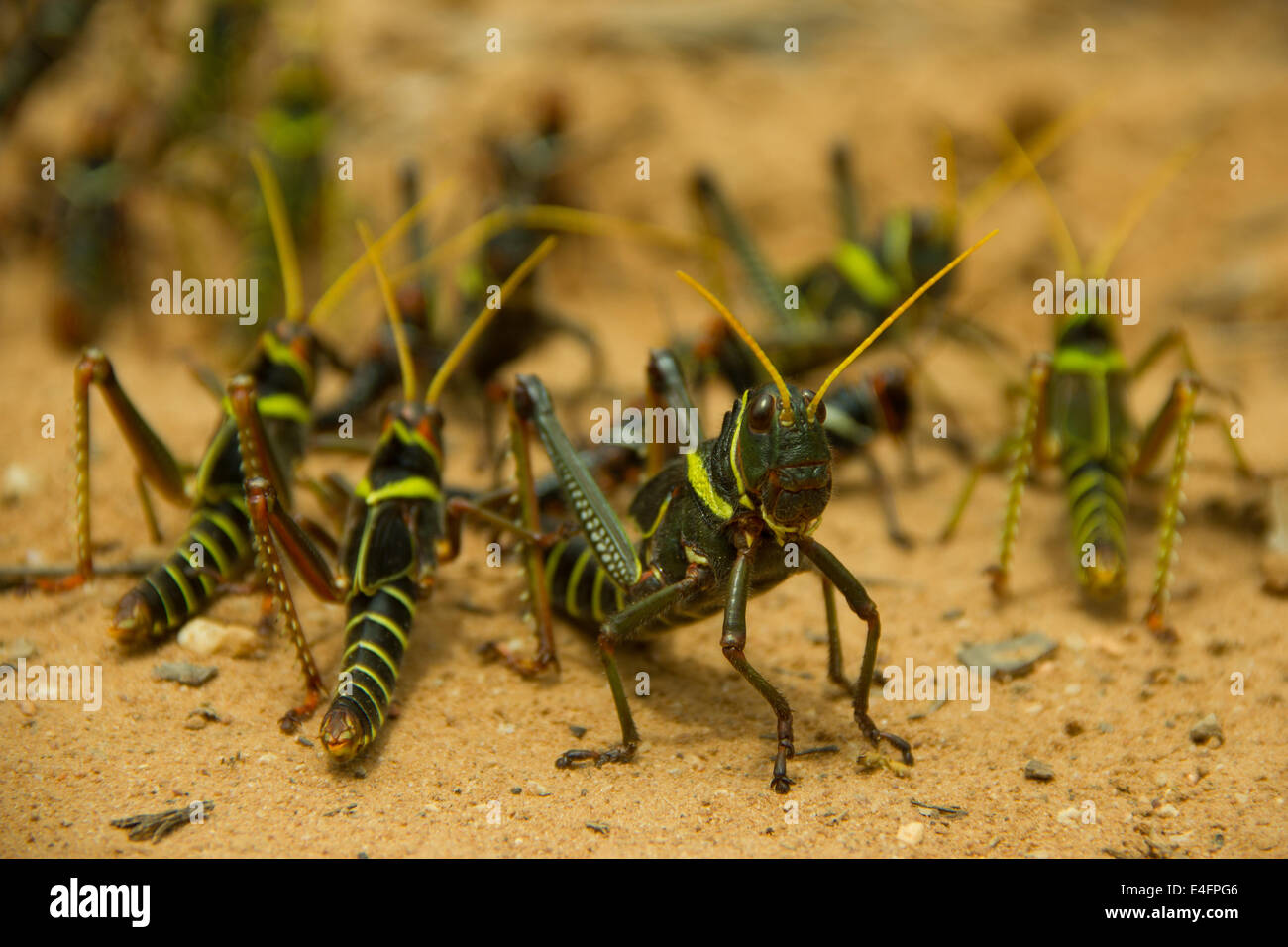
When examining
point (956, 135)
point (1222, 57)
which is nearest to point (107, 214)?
point (956, 135)

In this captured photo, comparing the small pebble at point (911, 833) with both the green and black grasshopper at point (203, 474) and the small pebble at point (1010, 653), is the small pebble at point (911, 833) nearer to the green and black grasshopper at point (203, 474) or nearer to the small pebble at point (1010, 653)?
the small pebble at point (1010, 653)

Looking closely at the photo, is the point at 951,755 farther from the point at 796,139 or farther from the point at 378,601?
the point at 796,139

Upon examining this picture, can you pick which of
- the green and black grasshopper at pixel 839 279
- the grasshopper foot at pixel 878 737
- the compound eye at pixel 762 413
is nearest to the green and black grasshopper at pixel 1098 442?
the green and black grasshopper at pixel 839 279

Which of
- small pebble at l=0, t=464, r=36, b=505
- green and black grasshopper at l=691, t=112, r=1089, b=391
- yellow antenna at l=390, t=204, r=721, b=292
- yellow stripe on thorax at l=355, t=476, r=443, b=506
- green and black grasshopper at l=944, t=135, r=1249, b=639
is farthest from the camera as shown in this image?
green and black grasshopper at l=691, t=112, r=1089, b=391

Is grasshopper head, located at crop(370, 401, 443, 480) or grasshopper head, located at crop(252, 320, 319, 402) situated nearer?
grasshopper head, located at crop(370, 401, 443, 480)

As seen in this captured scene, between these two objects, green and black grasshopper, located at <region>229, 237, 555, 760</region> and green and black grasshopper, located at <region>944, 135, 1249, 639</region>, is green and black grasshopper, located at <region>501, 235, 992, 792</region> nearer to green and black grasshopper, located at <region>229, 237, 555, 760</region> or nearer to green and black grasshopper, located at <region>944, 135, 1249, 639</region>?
green and black grasshopper, located at <region>229, 237, 555, 760</region>

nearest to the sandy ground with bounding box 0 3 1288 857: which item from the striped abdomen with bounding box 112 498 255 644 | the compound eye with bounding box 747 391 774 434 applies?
the striped abdomen with bounding box 112 498 255 644
